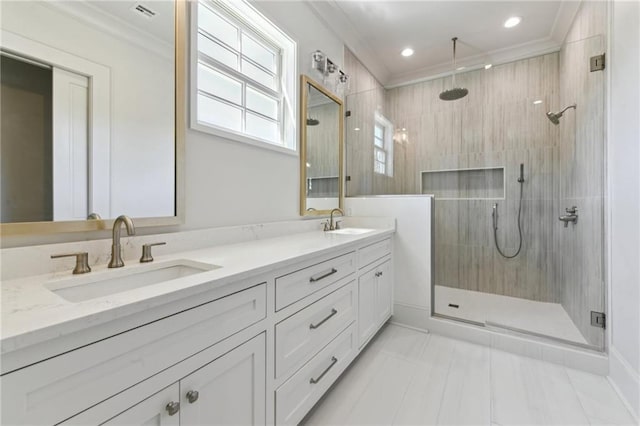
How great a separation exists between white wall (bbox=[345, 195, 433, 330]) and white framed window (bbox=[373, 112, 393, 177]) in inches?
35.0

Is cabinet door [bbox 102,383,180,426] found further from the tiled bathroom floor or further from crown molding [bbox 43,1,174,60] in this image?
crown molding [bbox 43,1,174,60]

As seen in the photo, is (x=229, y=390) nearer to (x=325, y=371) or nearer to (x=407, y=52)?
(x=325, y=371)

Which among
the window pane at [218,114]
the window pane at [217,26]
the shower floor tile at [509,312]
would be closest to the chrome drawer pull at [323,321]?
the window pane at [218,114]

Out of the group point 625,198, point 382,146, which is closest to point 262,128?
point 382,146

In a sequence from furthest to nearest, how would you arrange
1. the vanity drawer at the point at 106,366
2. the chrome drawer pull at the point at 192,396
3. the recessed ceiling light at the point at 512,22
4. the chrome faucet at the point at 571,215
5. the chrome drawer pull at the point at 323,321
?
the recessed ceiling light at the point at 512,22 < the chrome faucet at the point at 571,215 < the chrome drawer pull at the point at 323,321 < the chrome drawer pull at the point at 192,396 < the vanity drawer at the point at 106,366

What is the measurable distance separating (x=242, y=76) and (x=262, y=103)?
0.22 m

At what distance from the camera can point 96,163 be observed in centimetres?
104

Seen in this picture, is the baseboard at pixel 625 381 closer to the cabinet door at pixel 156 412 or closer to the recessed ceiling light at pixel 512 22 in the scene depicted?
the cabinet door at pixel 156 412

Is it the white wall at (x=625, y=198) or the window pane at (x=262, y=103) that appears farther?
the window pane at (x=262, y=103)

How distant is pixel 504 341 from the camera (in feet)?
6.56

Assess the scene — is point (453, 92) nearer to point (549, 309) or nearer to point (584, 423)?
point (549, 309)

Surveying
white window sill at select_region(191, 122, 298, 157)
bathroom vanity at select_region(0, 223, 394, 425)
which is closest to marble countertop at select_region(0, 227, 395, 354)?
bathroom vanity at select_region(0, 223, 394, 425)

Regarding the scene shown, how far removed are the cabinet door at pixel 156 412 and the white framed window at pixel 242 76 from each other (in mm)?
1172

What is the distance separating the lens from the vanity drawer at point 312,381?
43.2 inches
